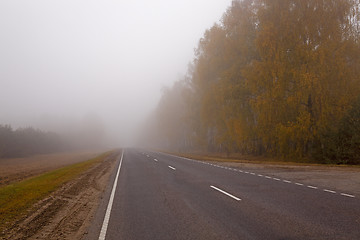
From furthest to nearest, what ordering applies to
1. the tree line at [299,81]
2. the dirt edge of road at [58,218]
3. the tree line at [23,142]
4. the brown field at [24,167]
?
the tree line at [23,142] → the brown field at [24,167] → the tree line at [299,81] → the dirt edge of road at [58,218]

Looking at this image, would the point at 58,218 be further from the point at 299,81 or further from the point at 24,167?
the point at 24,167

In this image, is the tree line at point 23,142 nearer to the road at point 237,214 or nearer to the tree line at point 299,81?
the tree line at point 299,81

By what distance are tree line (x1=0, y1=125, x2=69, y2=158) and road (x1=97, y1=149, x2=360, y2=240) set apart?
137ft

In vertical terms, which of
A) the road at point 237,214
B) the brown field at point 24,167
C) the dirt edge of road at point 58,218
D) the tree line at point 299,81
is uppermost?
the tree line at point 299,81

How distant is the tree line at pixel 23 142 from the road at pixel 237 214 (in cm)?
4174

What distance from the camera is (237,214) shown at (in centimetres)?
577

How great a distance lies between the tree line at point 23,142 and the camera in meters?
41.2

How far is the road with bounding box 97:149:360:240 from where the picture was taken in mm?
4629

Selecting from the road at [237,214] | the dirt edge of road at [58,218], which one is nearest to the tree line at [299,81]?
the road at [237,214]

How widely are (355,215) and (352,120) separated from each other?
1163 centimetres

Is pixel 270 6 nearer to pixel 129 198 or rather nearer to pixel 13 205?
pixel 129 198

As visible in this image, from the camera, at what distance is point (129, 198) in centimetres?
827

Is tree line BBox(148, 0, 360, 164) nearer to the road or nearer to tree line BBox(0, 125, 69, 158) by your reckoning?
the road

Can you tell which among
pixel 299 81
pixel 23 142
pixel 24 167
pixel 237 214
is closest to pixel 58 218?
pixel 237 214
